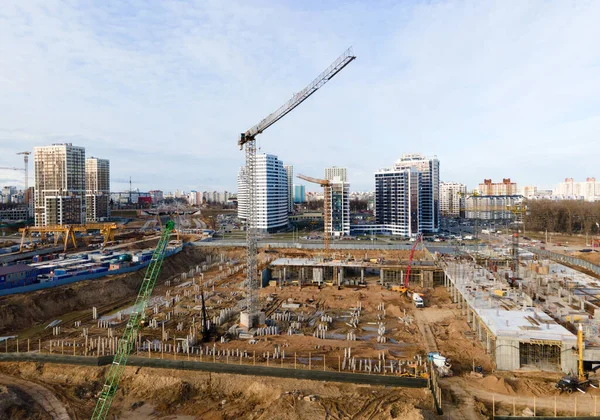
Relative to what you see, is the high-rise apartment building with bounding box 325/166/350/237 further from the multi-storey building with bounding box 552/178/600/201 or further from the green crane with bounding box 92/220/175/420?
the multi-storey building with bounding box 552/178/600/201

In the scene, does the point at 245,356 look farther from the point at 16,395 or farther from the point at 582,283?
the point at 582,283

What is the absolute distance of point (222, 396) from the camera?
1692 cm

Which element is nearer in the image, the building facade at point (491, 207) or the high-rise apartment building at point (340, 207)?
the high-rise apartment building at point (340, 207)

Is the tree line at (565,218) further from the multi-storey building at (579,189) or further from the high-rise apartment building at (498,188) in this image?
the multi-storey building at (579,189)

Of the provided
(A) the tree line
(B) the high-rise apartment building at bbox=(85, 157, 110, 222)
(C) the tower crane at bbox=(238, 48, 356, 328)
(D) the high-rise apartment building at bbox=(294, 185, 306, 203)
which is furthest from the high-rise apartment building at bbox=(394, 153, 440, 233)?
(D) the high-rise apartment building at bbox=(294, 185, 306, 203)

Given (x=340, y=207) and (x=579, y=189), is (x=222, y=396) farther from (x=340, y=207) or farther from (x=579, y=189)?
(x=579, y=189)

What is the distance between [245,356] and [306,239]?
43.2m

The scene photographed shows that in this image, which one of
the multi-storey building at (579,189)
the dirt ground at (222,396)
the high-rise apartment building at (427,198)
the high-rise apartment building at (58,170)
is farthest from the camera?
the multi-storey building at (579,189)

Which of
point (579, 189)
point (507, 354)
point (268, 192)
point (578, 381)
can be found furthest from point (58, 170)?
point (579, 189)

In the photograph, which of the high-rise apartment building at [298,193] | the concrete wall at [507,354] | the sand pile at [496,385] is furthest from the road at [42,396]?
the high-rise apartment building at [298,193]

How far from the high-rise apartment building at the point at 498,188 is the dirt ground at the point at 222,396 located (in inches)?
4499

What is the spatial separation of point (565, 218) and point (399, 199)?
3400cm

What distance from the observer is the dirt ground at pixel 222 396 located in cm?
1474

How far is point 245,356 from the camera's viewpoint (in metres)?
19.8
